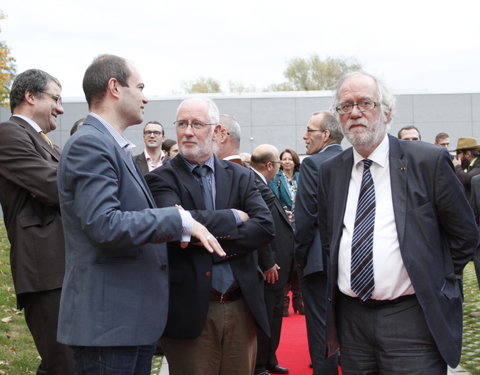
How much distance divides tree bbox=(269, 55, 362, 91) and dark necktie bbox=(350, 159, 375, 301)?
49.2 meters

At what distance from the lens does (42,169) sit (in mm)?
3842

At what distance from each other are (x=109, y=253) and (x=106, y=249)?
5cm

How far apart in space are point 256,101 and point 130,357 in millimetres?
21649

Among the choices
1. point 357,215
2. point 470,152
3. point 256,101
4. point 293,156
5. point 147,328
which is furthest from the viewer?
point 256,101

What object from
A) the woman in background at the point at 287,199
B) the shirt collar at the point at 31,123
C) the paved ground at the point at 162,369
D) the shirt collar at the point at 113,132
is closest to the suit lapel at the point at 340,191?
the shirt collar at the point at 113,132

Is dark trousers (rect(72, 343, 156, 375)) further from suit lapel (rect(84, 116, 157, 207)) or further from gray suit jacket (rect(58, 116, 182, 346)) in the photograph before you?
suit lapel (rect(84, 116, 157, 207))

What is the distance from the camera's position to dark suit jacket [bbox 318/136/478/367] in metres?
3.10

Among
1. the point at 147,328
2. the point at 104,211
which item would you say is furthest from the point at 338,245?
the point at 104,211

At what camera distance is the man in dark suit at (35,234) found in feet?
12.4

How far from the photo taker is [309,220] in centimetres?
533

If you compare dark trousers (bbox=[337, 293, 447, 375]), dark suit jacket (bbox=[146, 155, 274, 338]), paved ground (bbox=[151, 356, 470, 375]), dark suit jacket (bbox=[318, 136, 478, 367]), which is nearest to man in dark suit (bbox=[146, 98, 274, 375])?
dark suit jacket (bbox=[146, 155, 274, 338])

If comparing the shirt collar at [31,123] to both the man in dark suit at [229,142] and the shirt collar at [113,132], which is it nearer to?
the shirt collar at [113,132]

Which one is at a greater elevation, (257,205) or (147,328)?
(257,205)

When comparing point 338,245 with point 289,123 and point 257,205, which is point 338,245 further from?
point 289,123
